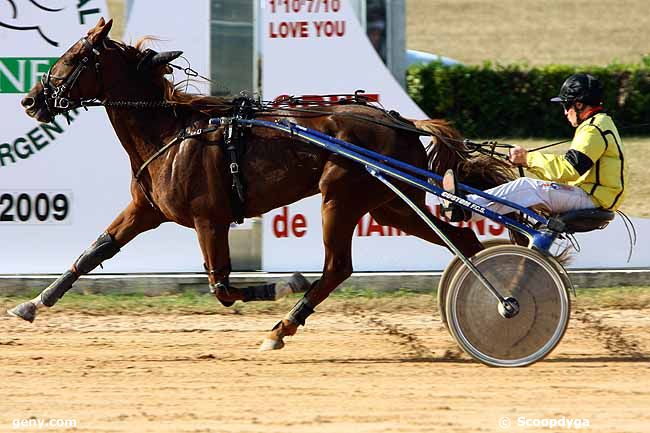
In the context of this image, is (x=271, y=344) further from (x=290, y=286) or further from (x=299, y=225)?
(x=299, y=225)

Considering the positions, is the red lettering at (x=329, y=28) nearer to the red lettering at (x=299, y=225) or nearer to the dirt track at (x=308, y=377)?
the red lettering at (x=299, y=225)

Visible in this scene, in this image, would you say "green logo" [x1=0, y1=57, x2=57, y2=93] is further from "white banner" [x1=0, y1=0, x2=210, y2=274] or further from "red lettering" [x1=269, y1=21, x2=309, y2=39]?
"red lettering" [x1=269, y1=21, x2=309, y2=39]

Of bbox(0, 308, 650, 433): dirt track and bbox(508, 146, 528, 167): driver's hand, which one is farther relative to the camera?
bbox(508, 146, 528, 167): driver's hand

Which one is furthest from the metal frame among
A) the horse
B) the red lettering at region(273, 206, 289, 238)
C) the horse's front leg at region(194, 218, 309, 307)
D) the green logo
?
the green logo

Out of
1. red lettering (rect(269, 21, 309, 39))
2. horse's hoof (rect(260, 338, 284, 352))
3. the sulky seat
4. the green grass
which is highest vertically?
red lettering (rect(269, 21, 309, 39))

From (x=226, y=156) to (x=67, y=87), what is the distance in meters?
1.06

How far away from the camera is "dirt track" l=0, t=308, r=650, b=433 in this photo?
5.31 m

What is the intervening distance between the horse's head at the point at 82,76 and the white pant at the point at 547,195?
2.21 m

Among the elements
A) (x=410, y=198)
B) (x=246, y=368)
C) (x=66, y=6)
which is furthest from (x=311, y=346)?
(x=66, y=6)

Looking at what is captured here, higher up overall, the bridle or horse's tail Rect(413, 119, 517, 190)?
the bridle

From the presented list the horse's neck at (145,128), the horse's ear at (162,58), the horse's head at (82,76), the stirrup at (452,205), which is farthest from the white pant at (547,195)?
the horse's head at (82,76)

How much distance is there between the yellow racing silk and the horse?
752 mm

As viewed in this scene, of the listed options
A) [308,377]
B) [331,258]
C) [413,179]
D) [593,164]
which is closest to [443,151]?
[413,179]

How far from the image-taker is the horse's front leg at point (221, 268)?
660 centimetres
